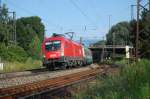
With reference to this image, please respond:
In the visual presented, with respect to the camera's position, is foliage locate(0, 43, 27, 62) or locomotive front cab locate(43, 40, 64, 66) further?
foliage locate(0, 43, 27, 62)

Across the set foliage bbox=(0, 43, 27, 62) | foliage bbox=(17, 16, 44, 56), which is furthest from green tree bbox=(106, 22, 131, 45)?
foliage bbox=(0, 43, 27, 62)

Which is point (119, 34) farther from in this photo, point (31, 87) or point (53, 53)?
point (31, 87)

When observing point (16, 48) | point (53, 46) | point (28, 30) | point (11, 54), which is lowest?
point (11, 54)

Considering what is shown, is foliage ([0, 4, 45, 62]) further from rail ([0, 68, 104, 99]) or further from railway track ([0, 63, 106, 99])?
rail ([0, 68, 104, 99])

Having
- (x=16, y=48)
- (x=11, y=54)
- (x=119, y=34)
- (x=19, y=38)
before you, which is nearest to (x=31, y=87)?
(x=11, y=54)

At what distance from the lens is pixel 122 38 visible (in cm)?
14950

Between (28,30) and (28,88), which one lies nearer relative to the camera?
(28,88)

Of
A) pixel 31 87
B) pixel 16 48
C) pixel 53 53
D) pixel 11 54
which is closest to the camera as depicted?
pixel 31 87

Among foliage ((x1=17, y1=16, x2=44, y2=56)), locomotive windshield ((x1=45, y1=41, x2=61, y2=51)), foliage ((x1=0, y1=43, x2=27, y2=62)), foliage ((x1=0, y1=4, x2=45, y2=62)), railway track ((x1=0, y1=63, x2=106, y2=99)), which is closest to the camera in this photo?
railway track ((x1=0, y1=63, x2=106, y2=99))

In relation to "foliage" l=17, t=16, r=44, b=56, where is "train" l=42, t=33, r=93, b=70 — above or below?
below

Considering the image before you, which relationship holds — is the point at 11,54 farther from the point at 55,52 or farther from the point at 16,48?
the point at 55,52

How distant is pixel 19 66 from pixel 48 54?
8.76m

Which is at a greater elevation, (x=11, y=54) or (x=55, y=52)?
(x=11, y=54)

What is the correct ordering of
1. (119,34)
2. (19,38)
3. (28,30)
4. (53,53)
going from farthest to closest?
1. (119,34)
2. (28,30)
3. (19,38)
4. (53,53)
